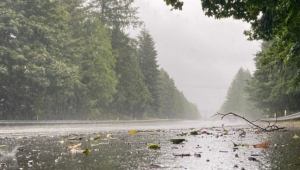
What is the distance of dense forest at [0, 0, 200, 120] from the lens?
25.7 meters

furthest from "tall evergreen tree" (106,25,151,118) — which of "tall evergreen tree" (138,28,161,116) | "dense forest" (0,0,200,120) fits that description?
"tall evergreen tree" (138,28,161,116)

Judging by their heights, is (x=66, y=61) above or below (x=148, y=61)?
below

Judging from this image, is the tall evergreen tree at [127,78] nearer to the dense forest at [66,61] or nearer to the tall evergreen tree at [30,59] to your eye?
the dense forest at [66,61]

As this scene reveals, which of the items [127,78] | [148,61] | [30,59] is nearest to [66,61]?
[30,59]

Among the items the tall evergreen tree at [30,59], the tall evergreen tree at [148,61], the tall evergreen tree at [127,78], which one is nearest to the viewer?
the tall evergreen tree at [30,59]

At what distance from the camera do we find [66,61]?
3294cm

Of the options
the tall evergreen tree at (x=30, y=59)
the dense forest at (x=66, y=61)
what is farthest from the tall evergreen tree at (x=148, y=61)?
the tall evergreen tree at (x=30, y=59)

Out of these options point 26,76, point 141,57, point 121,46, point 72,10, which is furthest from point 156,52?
point 26,76

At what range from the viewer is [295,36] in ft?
31.3

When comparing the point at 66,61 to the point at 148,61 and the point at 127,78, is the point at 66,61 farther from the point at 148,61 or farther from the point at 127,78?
the point at 148,61

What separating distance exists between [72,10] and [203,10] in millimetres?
34670

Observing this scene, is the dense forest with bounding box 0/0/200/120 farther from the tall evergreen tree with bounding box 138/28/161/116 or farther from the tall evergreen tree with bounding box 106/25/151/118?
the tall evergreen tree with bounding box 138/28/161/116

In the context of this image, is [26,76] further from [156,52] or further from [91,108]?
[156,52]

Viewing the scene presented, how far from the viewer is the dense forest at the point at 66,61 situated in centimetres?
2567
